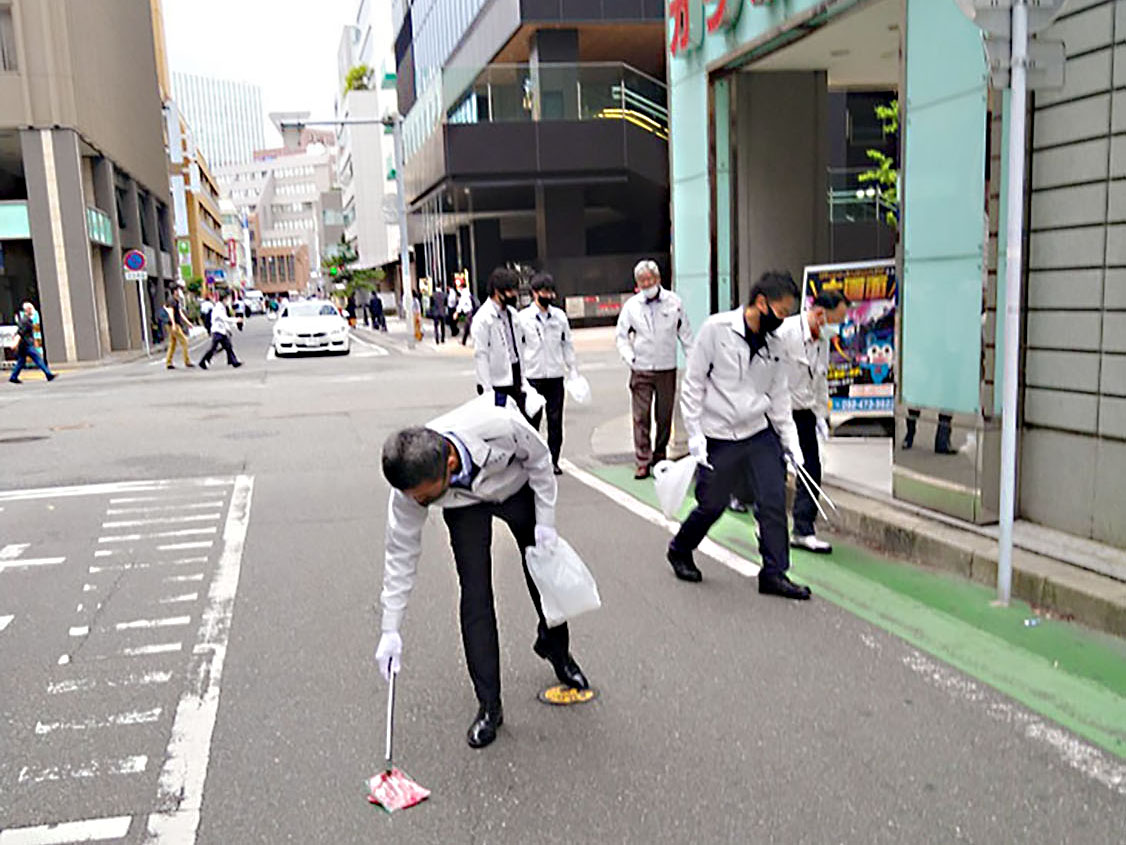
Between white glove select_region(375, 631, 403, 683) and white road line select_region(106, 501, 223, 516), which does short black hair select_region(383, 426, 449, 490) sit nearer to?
white glove select_region(375, 631, 403, 683)

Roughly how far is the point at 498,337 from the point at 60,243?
2310 centimetres

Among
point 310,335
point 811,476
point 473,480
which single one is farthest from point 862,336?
point 310,335

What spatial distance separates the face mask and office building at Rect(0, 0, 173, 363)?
25.6 meters

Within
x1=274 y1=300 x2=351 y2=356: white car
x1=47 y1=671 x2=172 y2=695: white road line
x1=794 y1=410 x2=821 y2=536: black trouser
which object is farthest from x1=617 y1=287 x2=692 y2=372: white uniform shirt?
x1=274 y1=300 x2=351 y2=356: white car

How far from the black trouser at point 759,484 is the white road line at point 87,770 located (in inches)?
125

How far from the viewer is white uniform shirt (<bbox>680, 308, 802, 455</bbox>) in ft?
18.0

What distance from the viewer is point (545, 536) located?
3.82 meters

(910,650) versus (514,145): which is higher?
(514,145)

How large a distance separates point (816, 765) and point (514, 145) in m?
24.6

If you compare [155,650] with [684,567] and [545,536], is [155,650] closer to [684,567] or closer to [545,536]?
[545,536]

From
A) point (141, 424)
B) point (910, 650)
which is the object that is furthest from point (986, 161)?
point (141, 424)

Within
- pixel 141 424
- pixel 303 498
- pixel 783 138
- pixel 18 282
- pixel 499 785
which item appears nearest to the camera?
pixel 499 785

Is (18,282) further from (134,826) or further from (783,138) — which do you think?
(134,826)

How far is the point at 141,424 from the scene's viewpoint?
44.3ft
